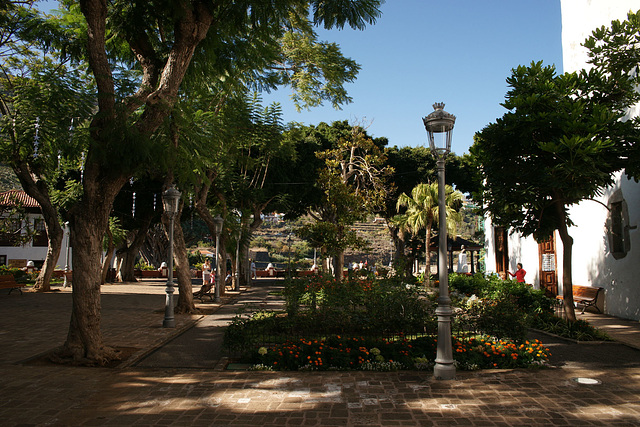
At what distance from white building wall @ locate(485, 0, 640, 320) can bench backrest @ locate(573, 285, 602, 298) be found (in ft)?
0.90

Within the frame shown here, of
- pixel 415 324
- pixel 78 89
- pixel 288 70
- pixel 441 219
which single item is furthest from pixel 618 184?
pixel 78 89

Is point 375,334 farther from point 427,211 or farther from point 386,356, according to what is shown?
point 427,211

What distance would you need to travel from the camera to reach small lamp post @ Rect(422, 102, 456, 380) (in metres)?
7.11

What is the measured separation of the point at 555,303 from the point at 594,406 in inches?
302

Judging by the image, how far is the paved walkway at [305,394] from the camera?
5.36 metres

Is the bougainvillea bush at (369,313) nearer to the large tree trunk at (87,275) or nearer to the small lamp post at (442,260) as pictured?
the small lamp post at (442,260)

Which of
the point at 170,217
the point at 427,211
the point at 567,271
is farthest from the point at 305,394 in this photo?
the point at 427,211

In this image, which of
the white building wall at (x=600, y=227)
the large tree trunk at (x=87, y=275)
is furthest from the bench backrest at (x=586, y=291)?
the large tree trunk at (x=87, y=275)

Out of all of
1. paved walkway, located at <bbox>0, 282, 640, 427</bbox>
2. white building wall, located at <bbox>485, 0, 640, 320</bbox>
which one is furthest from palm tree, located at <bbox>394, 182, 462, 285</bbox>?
paved walkway, located at <bbox>0, 282, 640, 427</bbox>

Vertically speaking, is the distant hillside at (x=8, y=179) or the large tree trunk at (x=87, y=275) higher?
the distant hillside at (x=8, y=179)

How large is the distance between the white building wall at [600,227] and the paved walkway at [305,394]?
429cm

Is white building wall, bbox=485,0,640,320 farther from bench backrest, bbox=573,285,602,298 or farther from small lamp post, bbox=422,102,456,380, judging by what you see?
small lamp post, bbox=422,102,456,380

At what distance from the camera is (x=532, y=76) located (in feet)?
33.6

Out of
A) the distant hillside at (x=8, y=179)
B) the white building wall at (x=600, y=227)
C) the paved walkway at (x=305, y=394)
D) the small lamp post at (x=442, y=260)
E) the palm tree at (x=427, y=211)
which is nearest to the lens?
the paved walkway at (x=305, y=394)
